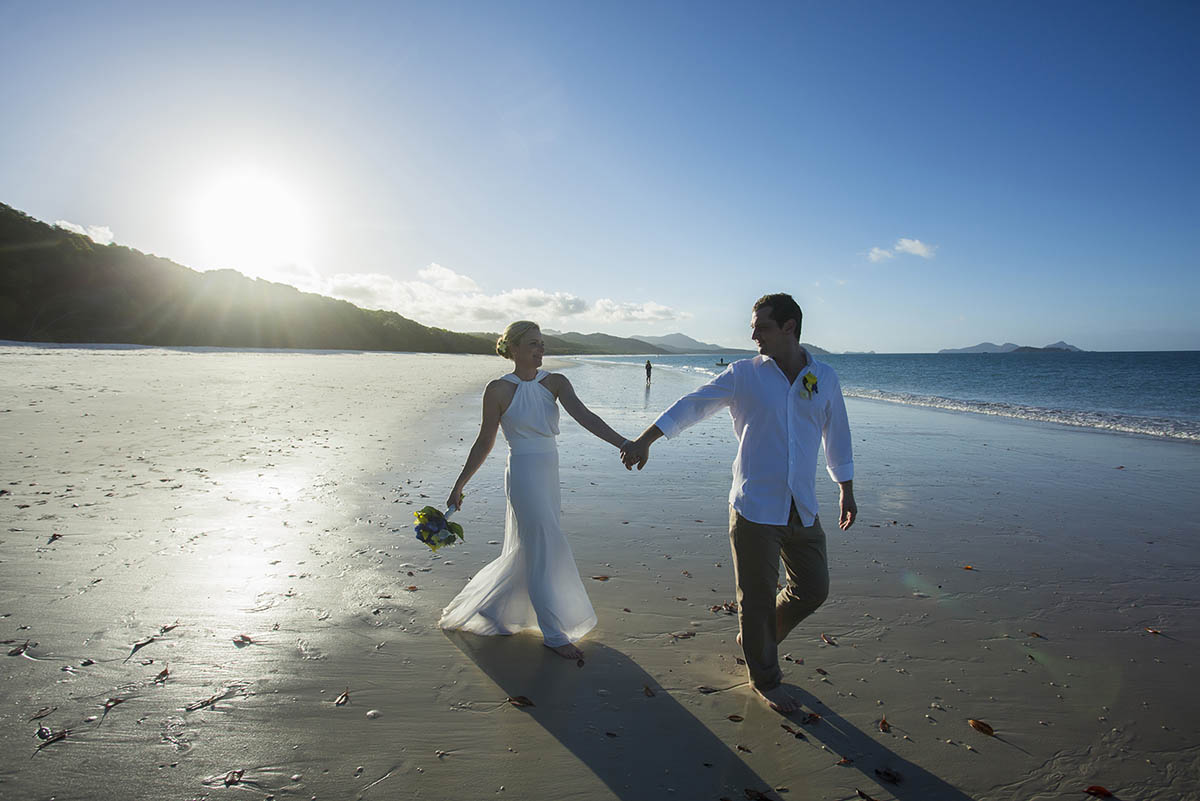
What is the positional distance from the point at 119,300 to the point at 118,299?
0.12m

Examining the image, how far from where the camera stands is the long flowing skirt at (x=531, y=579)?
4.27 metres

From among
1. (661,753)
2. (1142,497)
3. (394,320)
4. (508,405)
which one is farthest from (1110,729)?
(394,320)

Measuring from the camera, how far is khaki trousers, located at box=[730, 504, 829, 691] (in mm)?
3590

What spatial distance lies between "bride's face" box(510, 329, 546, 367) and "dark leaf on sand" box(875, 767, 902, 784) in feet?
10.6

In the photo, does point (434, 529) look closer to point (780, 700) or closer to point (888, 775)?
point (780, 700)

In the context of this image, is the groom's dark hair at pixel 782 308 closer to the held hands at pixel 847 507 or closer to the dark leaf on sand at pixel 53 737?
the held hands at pixel 847 507

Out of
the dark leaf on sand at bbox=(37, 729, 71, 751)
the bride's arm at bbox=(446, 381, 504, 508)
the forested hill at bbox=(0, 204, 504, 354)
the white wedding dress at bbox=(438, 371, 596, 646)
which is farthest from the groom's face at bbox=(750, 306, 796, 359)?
the forested hill at bbox=(0, 204, 504, 354)

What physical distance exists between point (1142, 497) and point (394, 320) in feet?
407

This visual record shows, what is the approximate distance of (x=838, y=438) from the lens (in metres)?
3.77

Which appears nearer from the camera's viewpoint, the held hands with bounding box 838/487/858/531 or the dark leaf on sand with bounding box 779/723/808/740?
the dark leaf on sand with bounding box 779/723/808/740

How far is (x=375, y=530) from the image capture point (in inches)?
275

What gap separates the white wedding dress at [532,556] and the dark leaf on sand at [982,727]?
2541 millimetres

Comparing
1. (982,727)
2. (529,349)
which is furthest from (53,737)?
(982,727)

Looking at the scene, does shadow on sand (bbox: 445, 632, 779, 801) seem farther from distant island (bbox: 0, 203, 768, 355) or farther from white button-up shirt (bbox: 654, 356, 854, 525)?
distant island (bbox: 0, 203, 768, 355)
